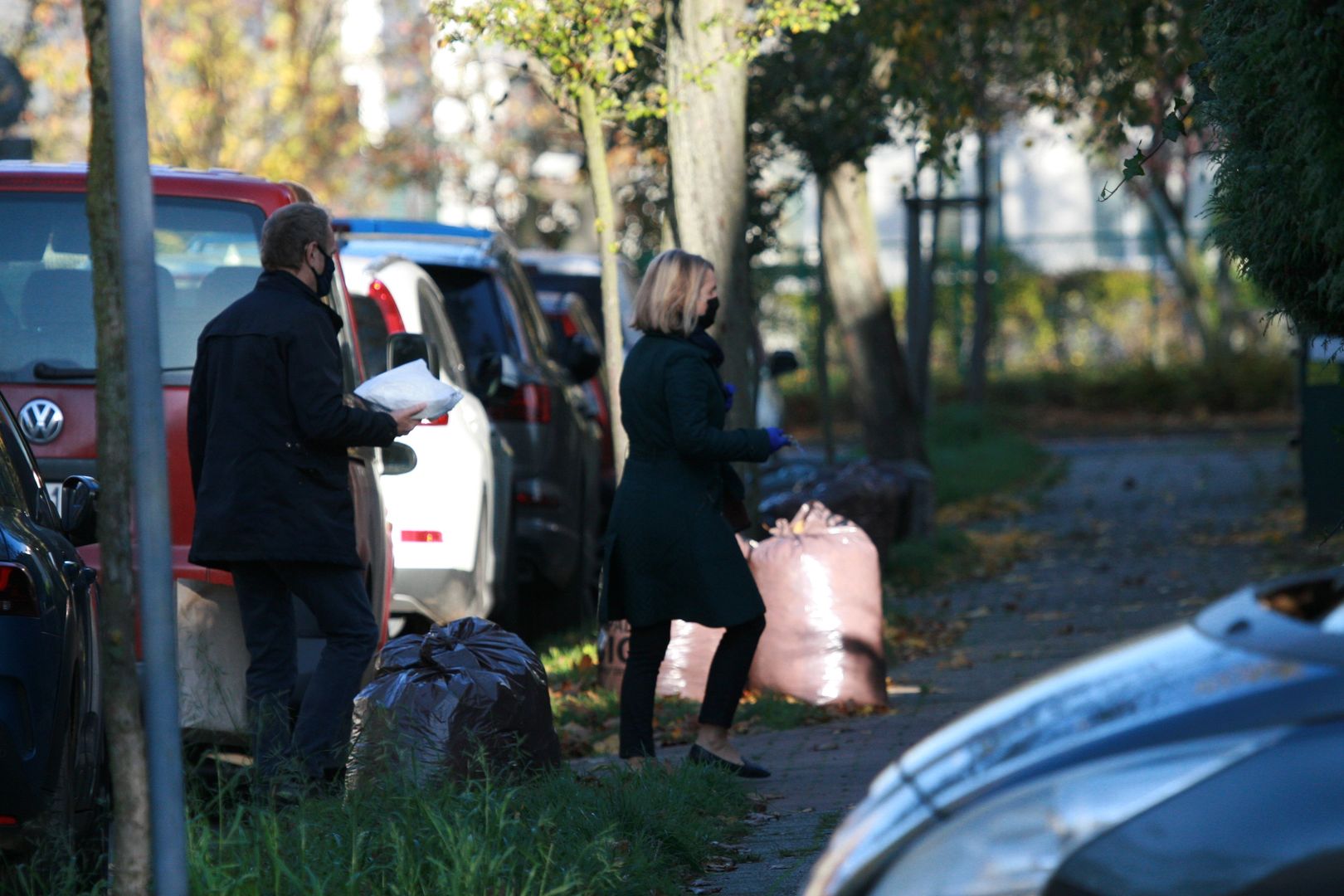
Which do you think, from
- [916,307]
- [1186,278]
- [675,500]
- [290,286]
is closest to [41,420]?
[290,286]

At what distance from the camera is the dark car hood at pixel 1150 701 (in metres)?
2.52

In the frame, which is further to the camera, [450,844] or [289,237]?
[289,237]

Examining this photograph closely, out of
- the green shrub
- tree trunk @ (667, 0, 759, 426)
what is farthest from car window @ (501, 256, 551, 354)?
the green shrub

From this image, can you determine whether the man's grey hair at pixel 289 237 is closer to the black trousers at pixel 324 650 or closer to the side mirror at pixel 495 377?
the black trousers at pixel 324 650

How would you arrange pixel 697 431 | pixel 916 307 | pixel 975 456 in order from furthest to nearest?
pixel 975 456 → pixel 916 307 → pixel 697 431

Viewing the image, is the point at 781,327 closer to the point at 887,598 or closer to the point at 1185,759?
the point at 887,598

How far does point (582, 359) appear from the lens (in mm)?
11086

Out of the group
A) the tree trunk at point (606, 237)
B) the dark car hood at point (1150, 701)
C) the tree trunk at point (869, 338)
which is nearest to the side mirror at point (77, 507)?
the dark car hood at point (1150, 701)

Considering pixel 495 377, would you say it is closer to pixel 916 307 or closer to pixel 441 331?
pixel 441 331

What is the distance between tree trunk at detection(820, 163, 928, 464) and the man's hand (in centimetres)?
955

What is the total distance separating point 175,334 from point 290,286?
1041 mm

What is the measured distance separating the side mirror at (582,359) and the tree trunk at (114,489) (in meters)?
7.51

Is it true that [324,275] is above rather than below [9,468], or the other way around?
above

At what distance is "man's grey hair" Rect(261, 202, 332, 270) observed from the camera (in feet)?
18.9
